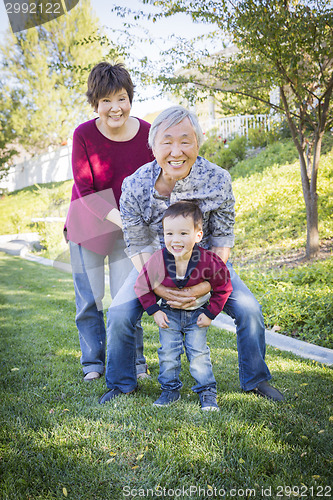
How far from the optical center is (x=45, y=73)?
22562 millimetres

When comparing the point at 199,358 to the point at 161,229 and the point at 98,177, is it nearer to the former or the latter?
the point at 161,229

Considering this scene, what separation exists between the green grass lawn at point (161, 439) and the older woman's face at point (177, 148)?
4.55ft

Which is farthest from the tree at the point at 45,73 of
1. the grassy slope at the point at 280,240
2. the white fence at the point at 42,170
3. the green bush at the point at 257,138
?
the grassy slope at the point at 280,240

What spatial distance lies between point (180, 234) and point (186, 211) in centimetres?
13

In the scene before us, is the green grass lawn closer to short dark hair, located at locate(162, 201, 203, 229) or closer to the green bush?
short dark hair, located at locate(162, 201, 203, 229)

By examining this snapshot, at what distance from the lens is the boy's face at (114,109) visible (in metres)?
2.71

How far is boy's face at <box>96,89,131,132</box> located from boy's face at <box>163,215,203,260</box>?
0.86 m

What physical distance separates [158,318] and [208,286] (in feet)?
1.15

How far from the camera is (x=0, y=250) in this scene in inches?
432

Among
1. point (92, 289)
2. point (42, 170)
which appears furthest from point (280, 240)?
point (42, 170)

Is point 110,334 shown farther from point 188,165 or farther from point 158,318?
point 188,165

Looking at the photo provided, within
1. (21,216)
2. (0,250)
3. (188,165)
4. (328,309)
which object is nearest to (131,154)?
(188,165)

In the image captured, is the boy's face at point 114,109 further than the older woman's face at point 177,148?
Yes

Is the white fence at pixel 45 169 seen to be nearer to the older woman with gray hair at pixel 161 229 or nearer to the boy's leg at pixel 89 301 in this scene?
the boy's leg at pixel 89 301
